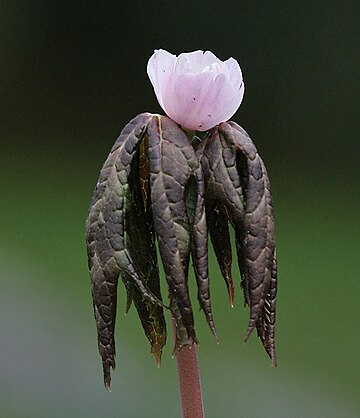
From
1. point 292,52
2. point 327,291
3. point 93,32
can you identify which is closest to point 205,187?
point 327,291

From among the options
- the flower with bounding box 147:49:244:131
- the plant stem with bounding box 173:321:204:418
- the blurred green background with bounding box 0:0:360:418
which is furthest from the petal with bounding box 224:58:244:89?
the blurred green background with bounding box 0:0:360:418

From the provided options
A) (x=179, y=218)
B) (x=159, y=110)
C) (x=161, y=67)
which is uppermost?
(x=159, y=110)

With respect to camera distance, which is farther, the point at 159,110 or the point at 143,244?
the point at 159,110

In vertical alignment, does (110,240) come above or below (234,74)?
below

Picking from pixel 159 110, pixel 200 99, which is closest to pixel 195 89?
pixel 200 99

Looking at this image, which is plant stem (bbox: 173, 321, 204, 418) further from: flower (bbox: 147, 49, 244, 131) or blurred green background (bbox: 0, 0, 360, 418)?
blurred green background (bbox: 0, 0, 360, 418)

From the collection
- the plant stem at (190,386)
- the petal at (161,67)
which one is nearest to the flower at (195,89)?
the petal at (161,67)

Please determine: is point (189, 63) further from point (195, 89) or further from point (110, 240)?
point (110, 240)
